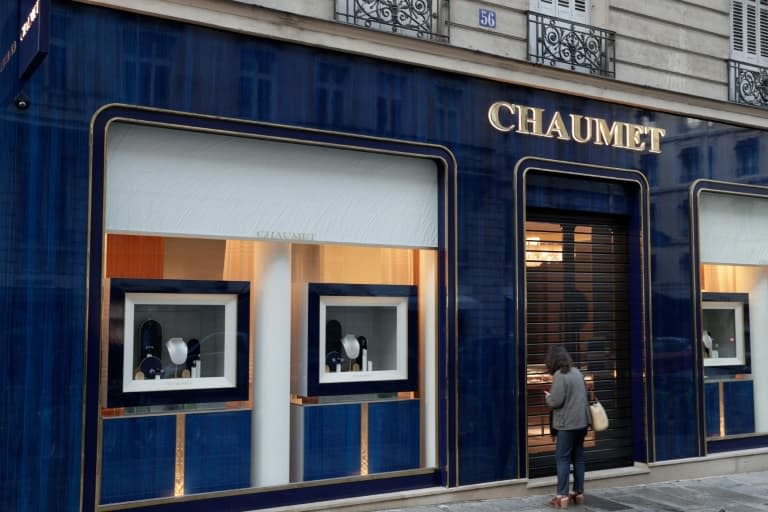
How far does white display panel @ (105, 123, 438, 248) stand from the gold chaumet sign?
3.63 ft

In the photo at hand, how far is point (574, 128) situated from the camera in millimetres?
10031

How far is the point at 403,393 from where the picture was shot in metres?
8.81

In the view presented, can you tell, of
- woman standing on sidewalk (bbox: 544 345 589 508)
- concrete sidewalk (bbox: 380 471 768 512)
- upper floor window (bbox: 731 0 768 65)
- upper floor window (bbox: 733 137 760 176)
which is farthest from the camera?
upper floor window (bbox: 731 0 768 65)

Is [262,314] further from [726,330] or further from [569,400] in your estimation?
[726,330]

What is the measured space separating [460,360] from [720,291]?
15.7 ft

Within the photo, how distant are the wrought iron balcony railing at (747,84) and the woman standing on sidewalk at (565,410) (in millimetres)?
5381

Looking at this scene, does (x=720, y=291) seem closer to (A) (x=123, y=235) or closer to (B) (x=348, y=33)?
(B) (x=348, y=33)

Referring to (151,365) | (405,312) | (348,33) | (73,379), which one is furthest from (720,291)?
(73,379)

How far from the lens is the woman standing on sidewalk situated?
8.63 metres

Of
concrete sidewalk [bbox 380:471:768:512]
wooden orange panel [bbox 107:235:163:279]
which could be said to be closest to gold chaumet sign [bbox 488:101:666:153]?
wooden orange panel [bbox 107:235:163:279]

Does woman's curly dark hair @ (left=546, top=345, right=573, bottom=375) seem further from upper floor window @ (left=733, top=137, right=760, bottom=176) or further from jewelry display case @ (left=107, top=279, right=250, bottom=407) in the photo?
upper floor window @ (left=733, top=137, right=760, bottom=176)

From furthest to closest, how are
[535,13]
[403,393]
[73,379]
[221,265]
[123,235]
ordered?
[535,13] < [403,393] < [221,265] < [123,235] < [73,379]

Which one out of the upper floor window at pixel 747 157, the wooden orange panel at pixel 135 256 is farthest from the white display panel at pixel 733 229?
the wooden orange panel at pixel 135 256

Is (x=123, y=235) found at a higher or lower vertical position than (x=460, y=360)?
higher
